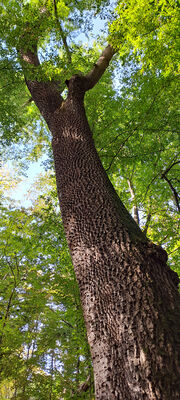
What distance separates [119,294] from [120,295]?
0.01 m

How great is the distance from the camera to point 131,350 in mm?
1619

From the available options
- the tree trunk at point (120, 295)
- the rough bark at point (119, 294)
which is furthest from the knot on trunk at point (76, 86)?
the tree trunk at point (120, 295)

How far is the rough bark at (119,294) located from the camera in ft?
5.04

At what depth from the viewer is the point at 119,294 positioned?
1.93 m

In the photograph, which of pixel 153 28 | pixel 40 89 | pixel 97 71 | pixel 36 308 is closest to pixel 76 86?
pixel 97 71

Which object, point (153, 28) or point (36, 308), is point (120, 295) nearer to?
point (153, 28)

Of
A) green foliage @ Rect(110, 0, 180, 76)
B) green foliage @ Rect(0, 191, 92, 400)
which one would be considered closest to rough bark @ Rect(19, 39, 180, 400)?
green foliage @ Rect(0, 191, 92, 400)

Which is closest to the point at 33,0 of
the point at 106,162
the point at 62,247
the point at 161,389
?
the point at 106,162

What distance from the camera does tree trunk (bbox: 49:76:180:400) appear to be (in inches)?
60.4

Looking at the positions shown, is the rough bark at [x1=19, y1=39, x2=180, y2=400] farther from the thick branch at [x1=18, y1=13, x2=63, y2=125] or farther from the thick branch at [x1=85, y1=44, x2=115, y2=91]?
the thick branch at [x1=85, y1=44, x2=115, y2=91]

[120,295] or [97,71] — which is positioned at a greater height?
[97,71]

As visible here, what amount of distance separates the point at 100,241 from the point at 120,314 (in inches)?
28.5

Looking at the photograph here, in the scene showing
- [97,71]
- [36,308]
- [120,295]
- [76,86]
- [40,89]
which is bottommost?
[120,295]

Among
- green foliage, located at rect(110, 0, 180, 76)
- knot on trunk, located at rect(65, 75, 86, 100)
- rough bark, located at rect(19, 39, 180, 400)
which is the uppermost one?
green foliage, located at rect(110, 0, 180, 76)
